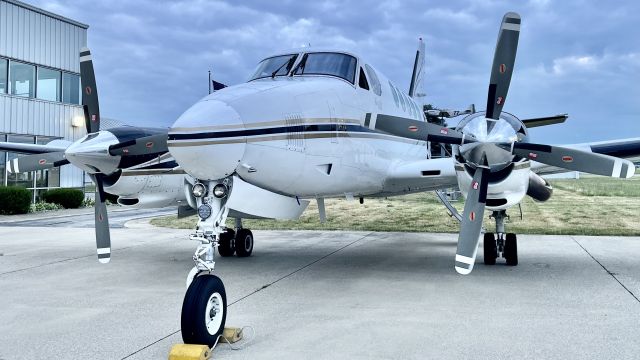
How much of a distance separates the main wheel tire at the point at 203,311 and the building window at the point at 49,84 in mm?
25233

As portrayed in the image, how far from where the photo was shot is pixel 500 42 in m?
7.36

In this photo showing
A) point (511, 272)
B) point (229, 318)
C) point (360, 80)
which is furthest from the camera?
point (511, 272)

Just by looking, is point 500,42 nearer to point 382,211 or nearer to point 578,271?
point 578,271

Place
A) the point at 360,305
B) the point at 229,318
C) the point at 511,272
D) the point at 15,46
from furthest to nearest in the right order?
the point at 15,46
the point at 511,272
the point at 360,305
the point at 229,318

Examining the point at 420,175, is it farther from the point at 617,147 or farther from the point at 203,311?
the point at 203,311

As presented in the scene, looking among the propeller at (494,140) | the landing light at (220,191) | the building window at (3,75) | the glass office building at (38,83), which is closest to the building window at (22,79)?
the glass office building at (38,83)

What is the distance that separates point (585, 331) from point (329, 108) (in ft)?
13.5

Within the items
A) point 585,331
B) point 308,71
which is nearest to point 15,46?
point 308,71

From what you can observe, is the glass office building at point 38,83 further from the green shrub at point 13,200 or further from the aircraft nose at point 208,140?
the aircraft nose at point 208,140

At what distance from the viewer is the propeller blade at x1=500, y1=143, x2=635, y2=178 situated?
7.10 meters

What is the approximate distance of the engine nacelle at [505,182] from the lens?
25.9 feet

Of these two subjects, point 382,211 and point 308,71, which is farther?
point 382,211

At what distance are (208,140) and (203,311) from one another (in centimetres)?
173

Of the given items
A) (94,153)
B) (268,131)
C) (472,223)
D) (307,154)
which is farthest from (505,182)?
(94,153)
